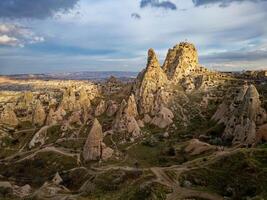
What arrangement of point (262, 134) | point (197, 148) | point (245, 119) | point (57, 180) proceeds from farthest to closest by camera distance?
1. point (245, 119)
2. point (57, 180)
3. point (197, 148)
4. point (262, 134)

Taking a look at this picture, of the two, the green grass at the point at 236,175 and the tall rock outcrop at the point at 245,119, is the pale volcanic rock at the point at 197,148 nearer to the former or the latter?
→ the tall rock outcrop at the point at 245,119

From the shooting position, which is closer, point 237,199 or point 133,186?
point 237,199

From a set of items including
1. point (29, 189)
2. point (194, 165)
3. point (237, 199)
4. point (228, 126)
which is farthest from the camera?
point (228, 126)

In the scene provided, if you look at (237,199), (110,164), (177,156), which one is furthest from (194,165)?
(110,164)

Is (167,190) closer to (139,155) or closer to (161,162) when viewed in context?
(161,162)

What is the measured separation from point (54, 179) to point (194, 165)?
70.4m

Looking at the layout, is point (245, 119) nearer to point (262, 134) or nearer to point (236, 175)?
point (262, 134)

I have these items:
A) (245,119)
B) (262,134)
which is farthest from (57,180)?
(262,134)

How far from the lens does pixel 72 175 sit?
189 metres

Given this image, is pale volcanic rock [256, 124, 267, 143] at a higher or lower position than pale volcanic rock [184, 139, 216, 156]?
higher

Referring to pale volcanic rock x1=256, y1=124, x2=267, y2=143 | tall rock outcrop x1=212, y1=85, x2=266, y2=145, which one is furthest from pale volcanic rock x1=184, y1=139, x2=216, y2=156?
pale volcanic rock x1=256, y1=124, x2=267, y2=143

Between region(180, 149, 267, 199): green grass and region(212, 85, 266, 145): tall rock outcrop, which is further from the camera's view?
region(212, 85, 266, 145): tall rock outcrop

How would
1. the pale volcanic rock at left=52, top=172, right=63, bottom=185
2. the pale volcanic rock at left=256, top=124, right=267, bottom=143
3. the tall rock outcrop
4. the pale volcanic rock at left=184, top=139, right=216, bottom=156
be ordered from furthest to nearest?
the tall rock outcrop
the pale volcanic rock at left=52, top=172, right=63, bottom=185
the pale volcanic rock at left=184, top=139, right=216, bottom=156
the pale volcanic rock at left=256, top=124, right=267, bottom=143

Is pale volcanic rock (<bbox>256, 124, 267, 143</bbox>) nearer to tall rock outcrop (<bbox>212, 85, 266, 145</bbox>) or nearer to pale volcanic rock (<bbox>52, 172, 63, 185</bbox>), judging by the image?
tall rock outcrop (<bbox>212, 85, 266, 145</bbox>)
